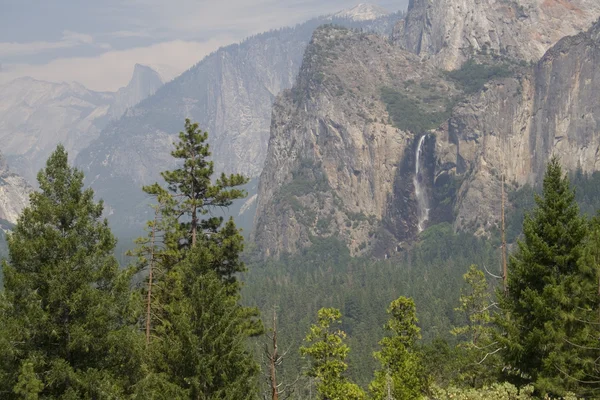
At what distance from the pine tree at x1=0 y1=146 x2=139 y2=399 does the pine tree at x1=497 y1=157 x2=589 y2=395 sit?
20951mm

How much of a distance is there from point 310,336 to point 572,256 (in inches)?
696

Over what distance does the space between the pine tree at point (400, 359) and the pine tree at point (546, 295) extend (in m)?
10.5

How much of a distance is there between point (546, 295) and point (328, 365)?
612 inches

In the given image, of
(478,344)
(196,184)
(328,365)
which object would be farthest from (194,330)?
(478,344)

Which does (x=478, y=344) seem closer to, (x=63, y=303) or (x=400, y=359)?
(x=400, y=359)

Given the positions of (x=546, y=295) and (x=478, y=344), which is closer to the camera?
(x=546, y=295)

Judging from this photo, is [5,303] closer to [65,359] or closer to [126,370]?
[65,359]

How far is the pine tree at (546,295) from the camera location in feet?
116

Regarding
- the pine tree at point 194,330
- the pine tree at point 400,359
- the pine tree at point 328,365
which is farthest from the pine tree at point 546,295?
the pine tree at point 194,330

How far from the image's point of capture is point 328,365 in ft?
147

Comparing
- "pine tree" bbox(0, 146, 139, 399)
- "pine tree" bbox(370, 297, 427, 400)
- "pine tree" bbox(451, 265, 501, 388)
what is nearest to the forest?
"pine tree" bbox(0, 146, 139, 399)

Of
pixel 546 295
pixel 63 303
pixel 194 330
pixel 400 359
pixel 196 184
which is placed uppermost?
pixel 196 184

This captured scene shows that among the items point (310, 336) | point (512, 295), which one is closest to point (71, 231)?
point (310, 336)

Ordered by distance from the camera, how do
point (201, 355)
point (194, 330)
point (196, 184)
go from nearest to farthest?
point (201, 355) → point (194, 330) → point (196, 184)
